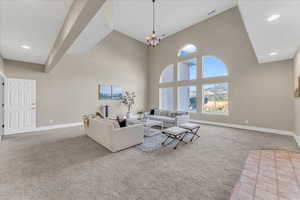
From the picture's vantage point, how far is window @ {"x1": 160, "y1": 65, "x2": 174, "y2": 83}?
833 cm

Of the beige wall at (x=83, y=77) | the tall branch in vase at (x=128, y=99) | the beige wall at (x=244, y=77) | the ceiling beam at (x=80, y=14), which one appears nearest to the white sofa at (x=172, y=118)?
the beige wall at (x=244, y=77)

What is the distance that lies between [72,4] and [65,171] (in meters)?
2.87

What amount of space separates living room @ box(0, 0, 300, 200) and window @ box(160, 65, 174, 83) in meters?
0.07

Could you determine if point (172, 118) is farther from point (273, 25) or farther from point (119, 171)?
point (273, 25)

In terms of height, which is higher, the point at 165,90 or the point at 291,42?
the point at 291,42

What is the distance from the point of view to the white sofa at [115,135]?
→ 2.98 metres

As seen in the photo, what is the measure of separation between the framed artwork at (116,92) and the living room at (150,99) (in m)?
0.07

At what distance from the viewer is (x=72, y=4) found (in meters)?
1.93

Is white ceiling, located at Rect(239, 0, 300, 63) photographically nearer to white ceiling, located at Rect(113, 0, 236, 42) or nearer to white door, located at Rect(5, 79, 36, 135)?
white ceiling, located at Rect(113, 0, 236, 42)

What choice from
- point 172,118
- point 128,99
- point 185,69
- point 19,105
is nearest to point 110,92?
point 128,99

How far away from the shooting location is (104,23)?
7.17ft

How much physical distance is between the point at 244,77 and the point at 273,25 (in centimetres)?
335

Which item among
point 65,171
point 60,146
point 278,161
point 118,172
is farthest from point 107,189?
point 278,161

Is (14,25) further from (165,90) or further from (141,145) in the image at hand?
(165,90)
